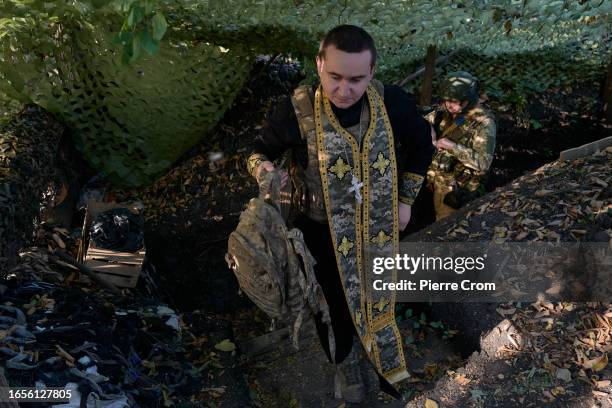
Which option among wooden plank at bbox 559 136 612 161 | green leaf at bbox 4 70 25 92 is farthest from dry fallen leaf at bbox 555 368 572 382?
green leaf at bbox 4 70 25 92

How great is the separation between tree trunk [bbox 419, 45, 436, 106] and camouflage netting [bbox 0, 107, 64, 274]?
3.88 meters

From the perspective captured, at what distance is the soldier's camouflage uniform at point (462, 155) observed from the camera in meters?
4.71

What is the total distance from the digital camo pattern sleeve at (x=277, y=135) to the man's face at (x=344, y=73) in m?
0.31

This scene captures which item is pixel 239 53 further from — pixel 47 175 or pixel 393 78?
pixel 47 175

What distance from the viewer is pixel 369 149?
3295 mm

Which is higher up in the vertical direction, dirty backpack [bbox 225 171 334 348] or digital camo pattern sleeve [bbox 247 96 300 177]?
digital camo pattern sleeve [bbox 247 96 300 177]

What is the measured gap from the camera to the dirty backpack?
9.98 feet

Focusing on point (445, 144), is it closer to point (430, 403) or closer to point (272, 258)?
point (430, 403)

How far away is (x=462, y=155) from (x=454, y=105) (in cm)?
43

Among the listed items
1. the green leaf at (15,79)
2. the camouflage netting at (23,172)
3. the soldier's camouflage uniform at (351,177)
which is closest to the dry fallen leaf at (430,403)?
the soldier's camouflage uniform at (351,177)

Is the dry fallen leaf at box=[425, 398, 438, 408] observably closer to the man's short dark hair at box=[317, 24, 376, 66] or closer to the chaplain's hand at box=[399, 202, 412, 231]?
the chaplain's hand at box=[399, 202, 412, 231]

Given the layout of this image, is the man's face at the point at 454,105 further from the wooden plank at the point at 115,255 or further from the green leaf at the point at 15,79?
the green leaf at the point at 15,79

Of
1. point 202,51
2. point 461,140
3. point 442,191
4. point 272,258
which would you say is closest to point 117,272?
point 272,258

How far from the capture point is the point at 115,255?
463 cm
